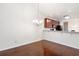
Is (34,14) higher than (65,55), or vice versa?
(34,14)

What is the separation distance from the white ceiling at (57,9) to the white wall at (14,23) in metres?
0.15

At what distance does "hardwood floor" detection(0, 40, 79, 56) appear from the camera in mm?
1706

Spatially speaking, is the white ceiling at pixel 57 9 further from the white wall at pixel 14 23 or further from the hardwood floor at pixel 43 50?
the hardwood floor at pixel 43 50

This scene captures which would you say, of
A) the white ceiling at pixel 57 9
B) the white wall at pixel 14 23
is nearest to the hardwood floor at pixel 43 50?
the white wall at pixel 14 23

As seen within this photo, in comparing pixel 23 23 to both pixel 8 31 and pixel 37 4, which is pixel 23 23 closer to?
pixel 8 31

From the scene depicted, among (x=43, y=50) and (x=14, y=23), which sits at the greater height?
(x=14, y=23)

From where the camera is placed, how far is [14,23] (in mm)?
1729

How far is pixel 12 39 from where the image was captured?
1.72 m

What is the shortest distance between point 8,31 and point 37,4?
28.7 inches

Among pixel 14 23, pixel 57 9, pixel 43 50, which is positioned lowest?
pixel 43 50

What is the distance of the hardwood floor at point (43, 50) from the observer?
5.60 feet

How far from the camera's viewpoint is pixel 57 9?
172cm

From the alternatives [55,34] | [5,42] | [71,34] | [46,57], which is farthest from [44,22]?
[5,42]

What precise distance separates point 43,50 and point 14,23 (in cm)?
73
